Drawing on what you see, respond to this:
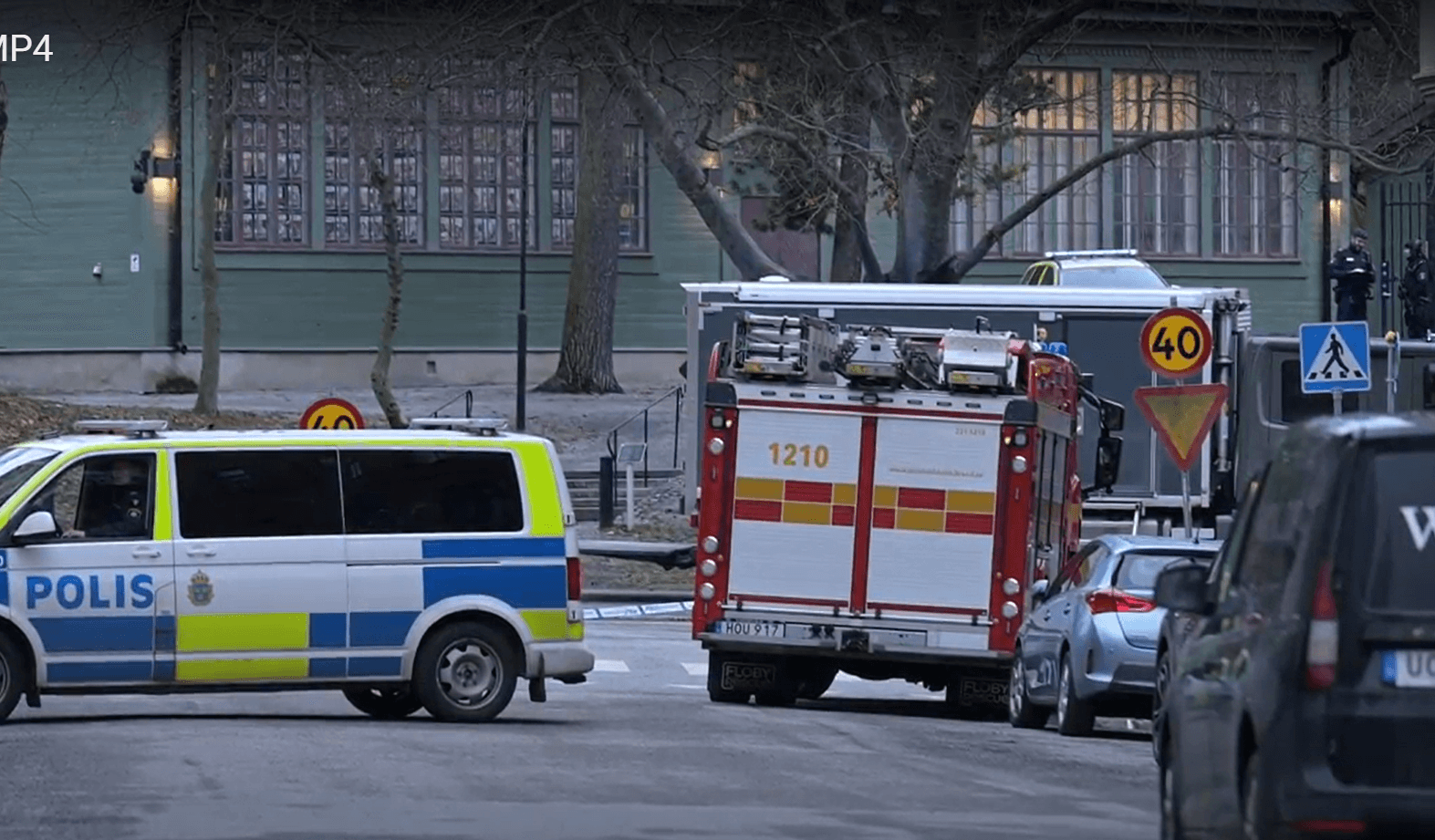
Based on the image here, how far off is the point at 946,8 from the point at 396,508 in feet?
57.4

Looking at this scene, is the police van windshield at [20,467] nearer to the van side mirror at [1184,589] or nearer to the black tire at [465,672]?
the black tire at [465,672]

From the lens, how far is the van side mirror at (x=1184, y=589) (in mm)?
8500

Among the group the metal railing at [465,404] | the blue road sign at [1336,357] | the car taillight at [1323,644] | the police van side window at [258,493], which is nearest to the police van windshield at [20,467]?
the police van side window at [258,493]

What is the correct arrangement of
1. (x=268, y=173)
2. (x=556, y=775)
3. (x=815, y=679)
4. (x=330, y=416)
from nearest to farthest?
(x=556, y=775) < (x=815, y=679) < (x=330, y=416) < (x=268, y=173)

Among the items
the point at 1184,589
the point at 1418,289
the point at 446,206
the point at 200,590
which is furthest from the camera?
the point at 446,206

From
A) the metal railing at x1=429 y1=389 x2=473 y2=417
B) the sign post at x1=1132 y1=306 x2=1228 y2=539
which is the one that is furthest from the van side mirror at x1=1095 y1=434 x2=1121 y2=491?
the metal railing at x1=429 y1=389 x2=473 y2=417

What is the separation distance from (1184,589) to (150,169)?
1374 inches

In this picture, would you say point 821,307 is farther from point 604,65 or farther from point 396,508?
point 396,508

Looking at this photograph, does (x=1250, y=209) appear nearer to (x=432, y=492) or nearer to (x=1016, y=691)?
(x=1016, y=691)

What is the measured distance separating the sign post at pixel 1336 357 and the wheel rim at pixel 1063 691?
6.45 metres

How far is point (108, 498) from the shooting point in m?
15.5

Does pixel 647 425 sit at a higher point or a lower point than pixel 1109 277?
lower

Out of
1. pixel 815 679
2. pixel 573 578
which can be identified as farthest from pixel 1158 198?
pixel 573 578

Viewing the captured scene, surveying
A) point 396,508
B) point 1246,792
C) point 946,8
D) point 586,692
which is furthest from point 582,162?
point 1246,792
